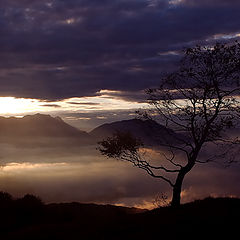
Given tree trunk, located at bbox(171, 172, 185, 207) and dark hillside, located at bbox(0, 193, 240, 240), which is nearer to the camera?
dark hillside, located at bbox(0, 193, 240, 240)

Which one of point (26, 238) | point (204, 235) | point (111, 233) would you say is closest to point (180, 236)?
point (204, 235)

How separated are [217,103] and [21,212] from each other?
22.7 metres

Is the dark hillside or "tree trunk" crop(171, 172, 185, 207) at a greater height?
"tree trunk" crop(171, 172, 185, 207)

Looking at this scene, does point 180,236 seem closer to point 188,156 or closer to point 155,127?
point 188,156

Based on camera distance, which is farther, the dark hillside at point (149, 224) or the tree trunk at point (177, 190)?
the tree trunk at point (177, 190)

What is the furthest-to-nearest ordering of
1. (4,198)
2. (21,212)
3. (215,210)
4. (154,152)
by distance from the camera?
(4,198), (21,212), (154,152), (215,210)

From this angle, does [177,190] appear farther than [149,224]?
Yes

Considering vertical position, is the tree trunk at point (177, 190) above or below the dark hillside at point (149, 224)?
above

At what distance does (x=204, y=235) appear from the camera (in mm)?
20719

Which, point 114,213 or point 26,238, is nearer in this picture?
point 26,238

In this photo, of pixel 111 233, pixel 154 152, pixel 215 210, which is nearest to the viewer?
pixel 111 233

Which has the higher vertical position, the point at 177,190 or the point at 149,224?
the point at 177,190

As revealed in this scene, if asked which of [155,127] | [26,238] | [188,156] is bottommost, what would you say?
[26,238]

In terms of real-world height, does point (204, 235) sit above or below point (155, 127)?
below
